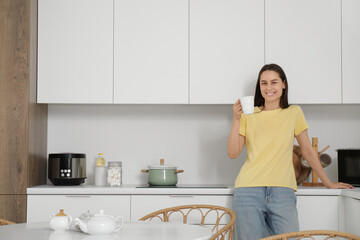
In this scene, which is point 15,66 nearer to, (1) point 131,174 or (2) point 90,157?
(2) point 90,157

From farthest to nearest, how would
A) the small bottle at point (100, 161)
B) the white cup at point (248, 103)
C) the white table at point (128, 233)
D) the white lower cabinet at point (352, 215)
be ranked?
the small bottle at point (100, 161) → the white lower cabinet at point (352, 215) → the white cup at point (248, 103) → the white table at point (128, 233)

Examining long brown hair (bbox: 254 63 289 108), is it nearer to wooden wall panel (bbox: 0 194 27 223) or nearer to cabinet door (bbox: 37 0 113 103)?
cabinet door (bbox: 37 0 113 103)

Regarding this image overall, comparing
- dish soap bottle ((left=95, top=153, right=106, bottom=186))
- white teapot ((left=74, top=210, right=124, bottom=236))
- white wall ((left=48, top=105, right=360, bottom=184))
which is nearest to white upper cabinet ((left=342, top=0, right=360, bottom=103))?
white wall ((left=48, top=105, right=360, bottom=184))

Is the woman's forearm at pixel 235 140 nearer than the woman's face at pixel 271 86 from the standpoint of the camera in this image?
Yes

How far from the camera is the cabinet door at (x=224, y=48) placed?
3.22 m

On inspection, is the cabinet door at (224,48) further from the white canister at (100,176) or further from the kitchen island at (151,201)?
the white canister at (100,176)

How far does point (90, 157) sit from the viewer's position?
3529 mm

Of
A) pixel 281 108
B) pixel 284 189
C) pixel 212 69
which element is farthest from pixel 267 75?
pixel 284 189

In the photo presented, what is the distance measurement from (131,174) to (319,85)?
147cm

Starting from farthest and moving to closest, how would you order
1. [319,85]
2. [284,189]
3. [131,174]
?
[131,174], [319,85], [284,189]

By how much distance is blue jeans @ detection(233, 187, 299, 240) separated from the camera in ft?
8.78

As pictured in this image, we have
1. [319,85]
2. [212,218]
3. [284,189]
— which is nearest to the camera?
[284,189]

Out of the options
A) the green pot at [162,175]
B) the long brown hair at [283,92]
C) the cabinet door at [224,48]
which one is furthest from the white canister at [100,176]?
the long brown hair at [283,92]

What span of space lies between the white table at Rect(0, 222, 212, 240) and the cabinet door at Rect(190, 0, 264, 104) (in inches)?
55.4
